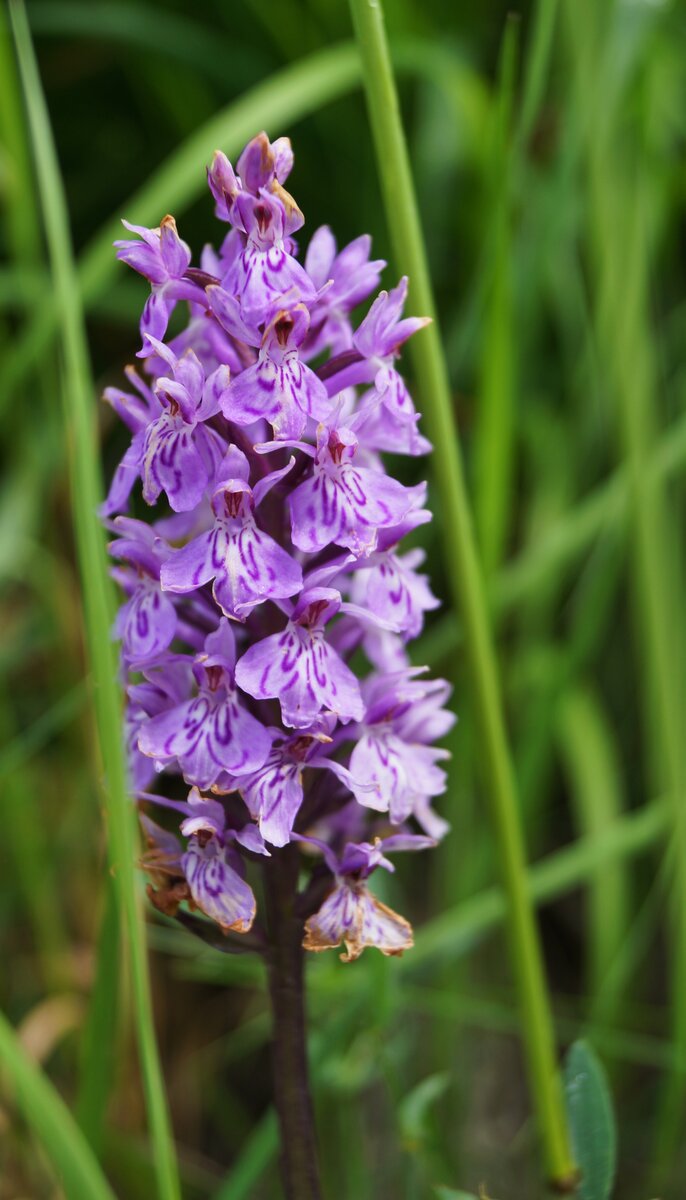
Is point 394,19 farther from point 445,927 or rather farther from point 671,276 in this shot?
point 445,927

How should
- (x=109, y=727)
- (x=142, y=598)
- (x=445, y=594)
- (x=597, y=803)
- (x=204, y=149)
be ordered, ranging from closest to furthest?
(x=109, y=727)
(x=142, y=598)
(x=204, y=149)
(x=597, y=803)
(x=445, y=594)

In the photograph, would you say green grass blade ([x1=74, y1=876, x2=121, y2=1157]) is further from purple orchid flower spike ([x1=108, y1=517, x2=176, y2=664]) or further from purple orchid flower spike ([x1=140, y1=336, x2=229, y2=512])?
purple orchid flower spike ([x1=140, y1=336, x2=229, y2=512])

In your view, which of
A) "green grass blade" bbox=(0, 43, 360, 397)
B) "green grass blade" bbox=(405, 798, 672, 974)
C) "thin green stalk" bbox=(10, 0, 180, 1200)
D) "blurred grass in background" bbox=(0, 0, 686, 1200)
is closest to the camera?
"thin green stalk" bbox=(10, 0, 180, 1200)

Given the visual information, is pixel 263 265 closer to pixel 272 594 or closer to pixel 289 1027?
pixel 272 594

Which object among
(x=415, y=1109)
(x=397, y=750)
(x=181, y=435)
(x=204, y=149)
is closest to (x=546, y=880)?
(x=415, y=1109)

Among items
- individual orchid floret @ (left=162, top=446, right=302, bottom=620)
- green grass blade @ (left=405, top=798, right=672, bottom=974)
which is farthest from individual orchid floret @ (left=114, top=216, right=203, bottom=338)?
green grass blade @ (left=405, top=798, right=672, bottom=974)

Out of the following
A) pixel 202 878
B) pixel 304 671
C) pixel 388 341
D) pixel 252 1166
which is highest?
pixel 388 341
